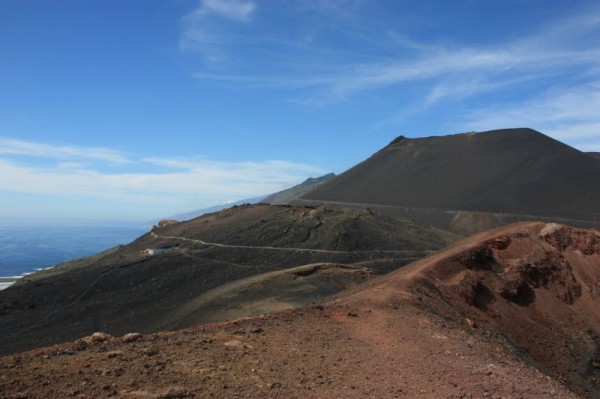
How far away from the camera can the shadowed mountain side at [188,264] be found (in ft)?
68.5

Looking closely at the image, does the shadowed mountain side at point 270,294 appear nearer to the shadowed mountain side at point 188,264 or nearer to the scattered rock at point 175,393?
the shadowed mountain side at point 188,264

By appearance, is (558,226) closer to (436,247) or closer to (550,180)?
(436,247)

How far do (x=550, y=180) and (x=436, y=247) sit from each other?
26127 mm

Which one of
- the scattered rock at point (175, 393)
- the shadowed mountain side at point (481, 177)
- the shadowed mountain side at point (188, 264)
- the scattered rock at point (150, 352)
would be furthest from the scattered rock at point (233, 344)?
the shadowed mountain side at point (481, 177)

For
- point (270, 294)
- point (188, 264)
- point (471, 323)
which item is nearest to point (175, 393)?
point (471, 323)

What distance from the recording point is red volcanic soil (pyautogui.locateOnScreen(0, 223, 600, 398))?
6129 millimetres

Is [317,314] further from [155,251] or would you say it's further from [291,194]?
[291,194]

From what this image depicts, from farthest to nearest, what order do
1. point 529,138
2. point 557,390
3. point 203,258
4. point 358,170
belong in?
point 358,170
point 529,138
point 203,258
point 557,390

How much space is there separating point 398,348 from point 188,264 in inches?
788

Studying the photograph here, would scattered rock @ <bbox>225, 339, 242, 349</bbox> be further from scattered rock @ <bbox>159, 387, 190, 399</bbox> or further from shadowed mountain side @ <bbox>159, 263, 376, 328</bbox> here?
shadowed mountain side @ <bbox>159, 263, 376, 328</bbox>

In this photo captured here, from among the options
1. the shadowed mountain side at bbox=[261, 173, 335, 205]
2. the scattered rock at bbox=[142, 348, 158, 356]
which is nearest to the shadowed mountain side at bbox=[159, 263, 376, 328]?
the scattered rock at bbox=[142, 348, 158, 356]

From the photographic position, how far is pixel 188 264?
87.5 ft

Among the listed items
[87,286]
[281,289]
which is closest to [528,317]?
[281,289]

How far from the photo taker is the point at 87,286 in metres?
25.6
